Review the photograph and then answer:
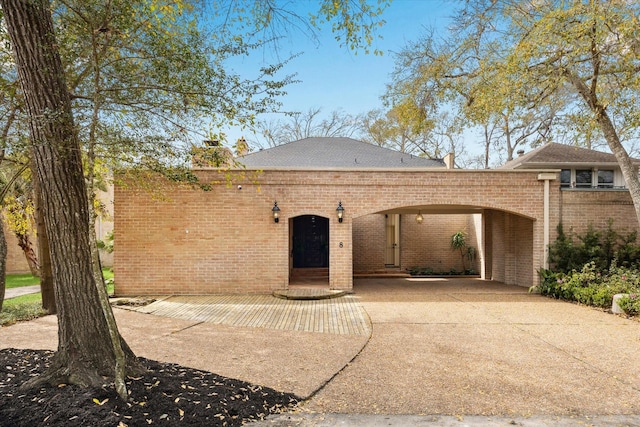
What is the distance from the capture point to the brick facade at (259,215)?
10.4 metres

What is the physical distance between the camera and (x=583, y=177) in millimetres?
14023

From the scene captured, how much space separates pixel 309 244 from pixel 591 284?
9.57 m

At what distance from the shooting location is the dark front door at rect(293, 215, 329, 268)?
1566 centimetres

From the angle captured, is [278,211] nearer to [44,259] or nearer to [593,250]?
[44,259]

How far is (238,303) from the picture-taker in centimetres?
931

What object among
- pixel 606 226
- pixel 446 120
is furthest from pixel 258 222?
pixel 446 120

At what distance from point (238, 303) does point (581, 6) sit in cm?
989

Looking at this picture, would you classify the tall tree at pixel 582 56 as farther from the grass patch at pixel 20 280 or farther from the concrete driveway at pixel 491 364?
the grass patch at pixel 20 280

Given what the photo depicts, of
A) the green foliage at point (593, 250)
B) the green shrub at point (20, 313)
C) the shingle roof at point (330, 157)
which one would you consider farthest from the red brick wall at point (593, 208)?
the green shrub at point (20, 313)

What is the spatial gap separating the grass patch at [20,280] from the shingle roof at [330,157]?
913 cm

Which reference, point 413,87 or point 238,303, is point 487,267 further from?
point 238,303

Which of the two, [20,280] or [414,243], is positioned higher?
[414,243]

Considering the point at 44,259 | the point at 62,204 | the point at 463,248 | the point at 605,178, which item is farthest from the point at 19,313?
the point at 605,178

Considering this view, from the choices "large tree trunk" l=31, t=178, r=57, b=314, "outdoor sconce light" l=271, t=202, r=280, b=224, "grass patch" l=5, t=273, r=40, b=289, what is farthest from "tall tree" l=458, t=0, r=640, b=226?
"grass patch" l=5, t=273, r=40, b=289
